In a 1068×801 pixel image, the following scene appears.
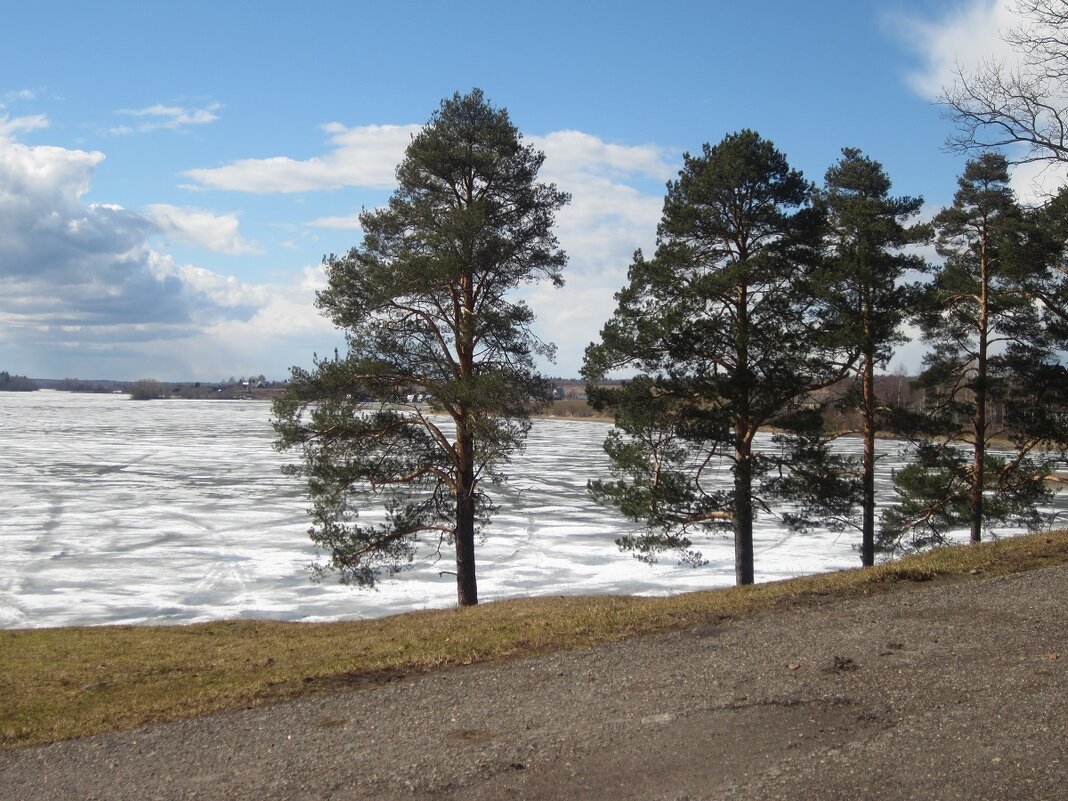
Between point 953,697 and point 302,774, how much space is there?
4098 mm

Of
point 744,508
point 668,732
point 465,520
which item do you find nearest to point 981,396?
point 744,508

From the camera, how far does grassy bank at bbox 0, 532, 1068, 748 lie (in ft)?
24.7

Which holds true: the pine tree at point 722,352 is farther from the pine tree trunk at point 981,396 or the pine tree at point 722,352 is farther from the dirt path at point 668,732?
the dirt path at point 668,732

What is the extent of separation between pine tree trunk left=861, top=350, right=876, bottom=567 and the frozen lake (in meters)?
2.01

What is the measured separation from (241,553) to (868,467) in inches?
620

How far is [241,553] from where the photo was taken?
24.5 m

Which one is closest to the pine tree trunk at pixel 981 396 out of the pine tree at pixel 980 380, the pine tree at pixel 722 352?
the pine tree at pixel 980 380

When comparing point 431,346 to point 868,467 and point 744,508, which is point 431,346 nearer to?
point 744,508

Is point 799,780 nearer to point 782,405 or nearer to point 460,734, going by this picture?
point 460,734

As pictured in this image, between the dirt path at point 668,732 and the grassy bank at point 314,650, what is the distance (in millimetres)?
580

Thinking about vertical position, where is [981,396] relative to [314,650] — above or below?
above

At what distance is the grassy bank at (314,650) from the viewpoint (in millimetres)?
7523

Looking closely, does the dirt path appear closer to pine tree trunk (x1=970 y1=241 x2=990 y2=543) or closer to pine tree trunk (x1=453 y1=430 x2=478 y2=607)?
pine tree trunk (x1=453 y1=430 x2=478 y2=607)

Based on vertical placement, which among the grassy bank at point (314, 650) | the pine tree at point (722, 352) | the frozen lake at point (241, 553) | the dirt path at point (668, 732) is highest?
the pine tree at point (722, 352)
